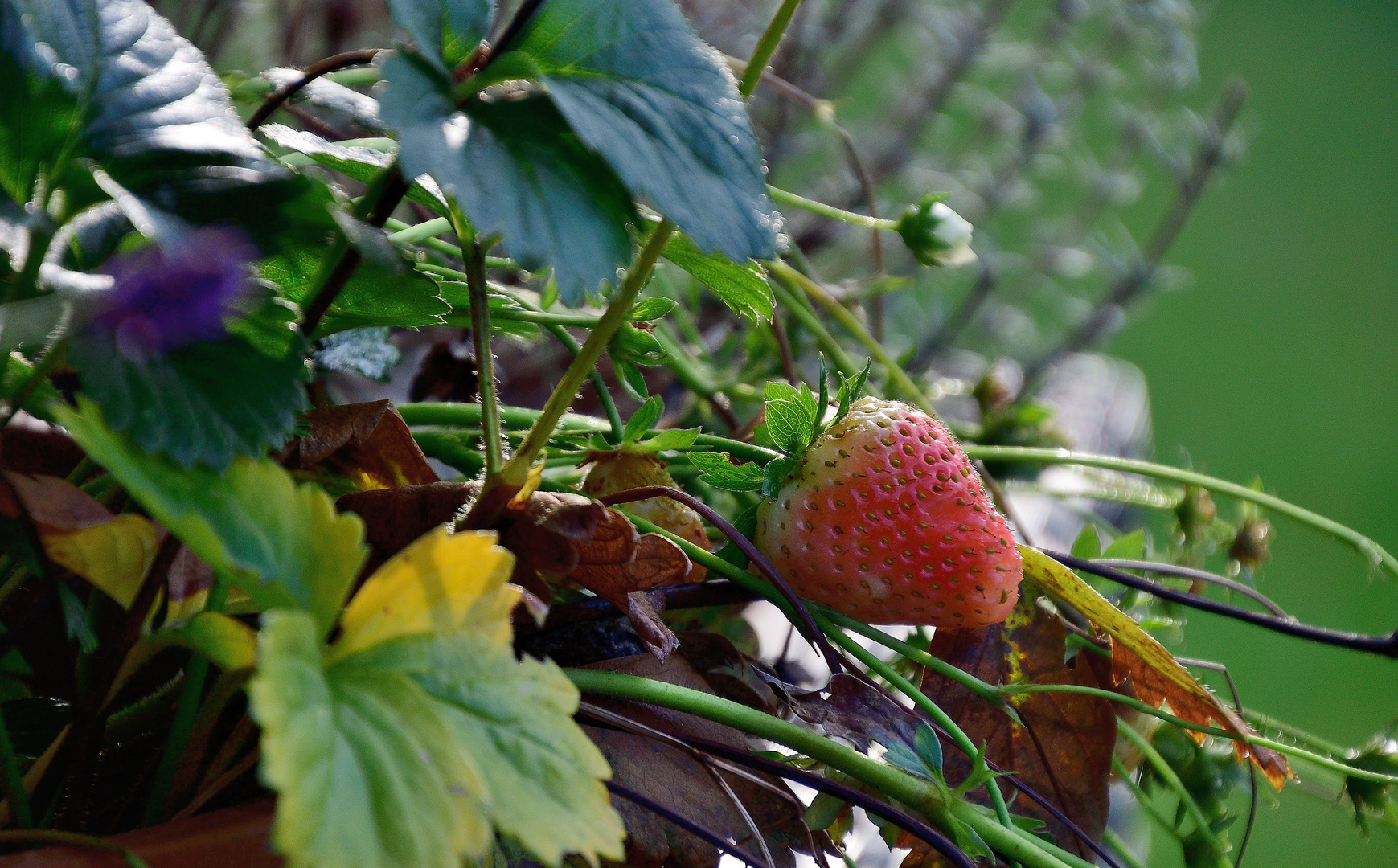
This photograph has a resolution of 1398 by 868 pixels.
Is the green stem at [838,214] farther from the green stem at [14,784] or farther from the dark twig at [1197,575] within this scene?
the green stem at [14,784]

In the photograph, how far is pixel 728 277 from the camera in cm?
29

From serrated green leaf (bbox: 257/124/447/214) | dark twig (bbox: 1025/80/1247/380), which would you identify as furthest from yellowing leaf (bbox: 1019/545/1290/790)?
dark twig (bbox: 1025/80/1247/380)

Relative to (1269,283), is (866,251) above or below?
above

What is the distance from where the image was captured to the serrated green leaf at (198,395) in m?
0.18

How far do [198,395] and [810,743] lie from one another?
166mm

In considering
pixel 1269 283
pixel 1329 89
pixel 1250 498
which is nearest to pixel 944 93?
pixel 1250 498

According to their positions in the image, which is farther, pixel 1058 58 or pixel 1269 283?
pixel 1269 283

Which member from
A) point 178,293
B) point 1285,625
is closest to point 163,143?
point 178,293

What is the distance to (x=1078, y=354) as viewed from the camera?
1359 mm

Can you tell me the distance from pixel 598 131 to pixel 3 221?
116 millimetres

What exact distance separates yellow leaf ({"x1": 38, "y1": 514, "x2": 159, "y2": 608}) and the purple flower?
0.14 feet

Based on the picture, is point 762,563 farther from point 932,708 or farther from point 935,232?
point 935,232

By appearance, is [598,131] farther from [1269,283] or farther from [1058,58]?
[1269,283]

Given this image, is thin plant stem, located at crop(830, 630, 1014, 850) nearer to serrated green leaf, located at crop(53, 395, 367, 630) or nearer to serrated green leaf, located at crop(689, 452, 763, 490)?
serrated green leaf, located at crop(689, 452, 763, 490)
